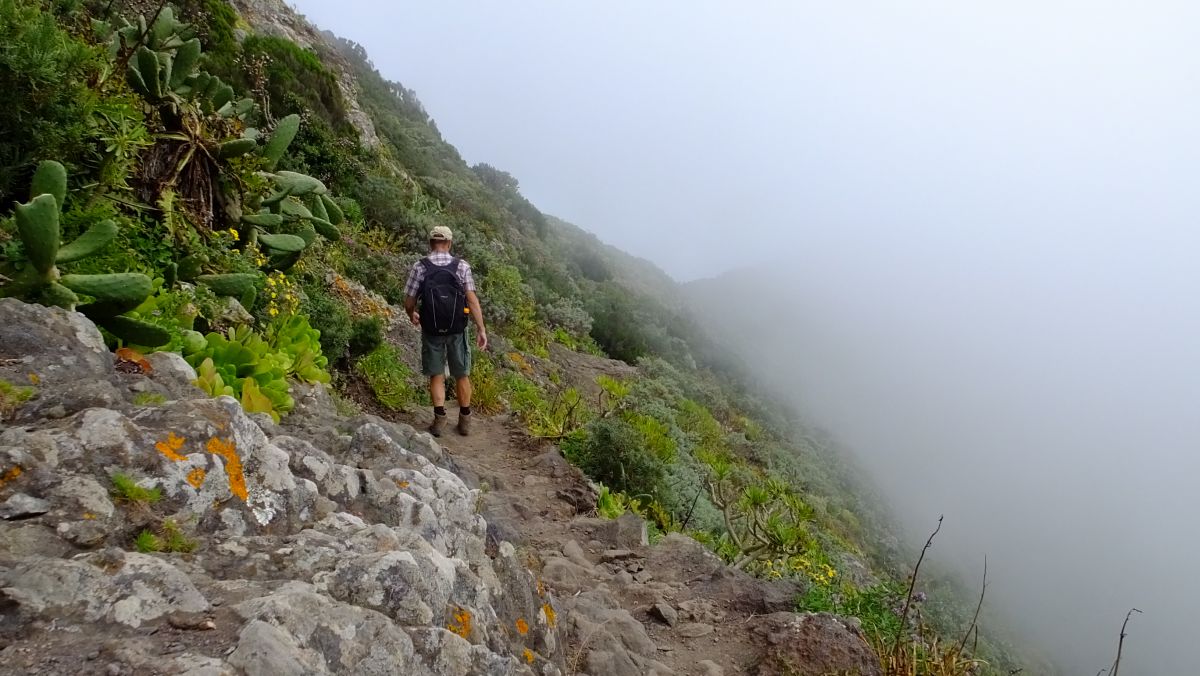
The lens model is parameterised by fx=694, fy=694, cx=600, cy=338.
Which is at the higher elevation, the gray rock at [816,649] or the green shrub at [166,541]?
the green shrub at [166,541]

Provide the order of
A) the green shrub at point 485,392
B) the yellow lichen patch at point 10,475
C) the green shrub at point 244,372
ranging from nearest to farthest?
1. the yellow lichen patch at point 10,475
2. the green shrub at point 244,372
3. the green shrub at point 485,392

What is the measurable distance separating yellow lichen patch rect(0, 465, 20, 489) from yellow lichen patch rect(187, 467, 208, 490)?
430 mm

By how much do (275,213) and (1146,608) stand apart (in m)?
69.4

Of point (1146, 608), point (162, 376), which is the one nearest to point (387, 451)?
point (162, 376)

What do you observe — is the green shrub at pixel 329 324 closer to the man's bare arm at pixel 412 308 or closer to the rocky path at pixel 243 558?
the man's bare arm at pixel 412 308

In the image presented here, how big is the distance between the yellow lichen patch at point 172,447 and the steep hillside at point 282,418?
0.03 metres

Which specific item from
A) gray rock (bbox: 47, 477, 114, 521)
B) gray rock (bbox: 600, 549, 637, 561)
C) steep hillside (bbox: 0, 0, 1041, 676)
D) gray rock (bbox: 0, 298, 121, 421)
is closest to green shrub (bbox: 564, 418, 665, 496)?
steep hillside (bbox: 0, 0, 1041, 676)

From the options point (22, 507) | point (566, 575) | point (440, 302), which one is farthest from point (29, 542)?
point (440, 302)

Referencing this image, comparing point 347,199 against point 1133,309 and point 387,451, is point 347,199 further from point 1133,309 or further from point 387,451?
point 1133,309

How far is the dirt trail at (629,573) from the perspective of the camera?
162 inches

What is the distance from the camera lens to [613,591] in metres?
4.71

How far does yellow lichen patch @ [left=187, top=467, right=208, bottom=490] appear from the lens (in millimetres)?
2186

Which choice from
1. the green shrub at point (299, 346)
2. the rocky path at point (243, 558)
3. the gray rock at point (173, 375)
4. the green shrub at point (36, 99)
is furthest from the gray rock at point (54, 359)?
the green shrub at point (299, 346)

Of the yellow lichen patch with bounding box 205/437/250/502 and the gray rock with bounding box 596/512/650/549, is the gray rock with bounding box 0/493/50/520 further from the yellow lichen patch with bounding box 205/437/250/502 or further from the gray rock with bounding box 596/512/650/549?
the gray rock with bounding box 596/512/650/549
